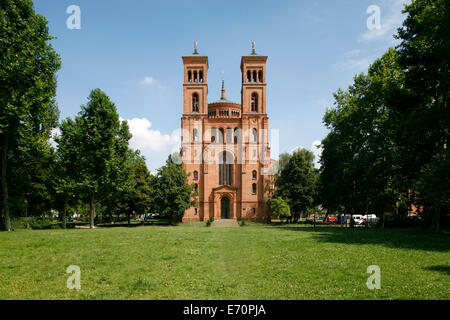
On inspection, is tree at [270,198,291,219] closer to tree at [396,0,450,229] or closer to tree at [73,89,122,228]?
tree at [396,0,450,229]

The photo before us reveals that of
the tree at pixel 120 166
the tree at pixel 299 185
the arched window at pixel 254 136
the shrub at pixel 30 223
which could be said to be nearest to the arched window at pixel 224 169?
the arched window at pixel 254 136

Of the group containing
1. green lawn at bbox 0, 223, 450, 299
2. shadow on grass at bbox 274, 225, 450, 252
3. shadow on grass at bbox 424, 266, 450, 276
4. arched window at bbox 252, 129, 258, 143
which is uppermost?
arched window at bbox 252, 129, 258, 143

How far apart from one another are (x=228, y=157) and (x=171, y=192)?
1330 cm

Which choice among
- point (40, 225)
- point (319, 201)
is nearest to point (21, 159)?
point (40, 225)

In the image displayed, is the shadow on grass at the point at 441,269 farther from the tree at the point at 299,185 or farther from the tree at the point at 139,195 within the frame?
the tree at the point at 139,195

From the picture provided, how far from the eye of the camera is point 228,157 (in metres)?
52.2

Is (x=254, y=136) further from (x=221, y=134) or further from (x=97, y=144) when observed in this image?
(x=97, y=144)

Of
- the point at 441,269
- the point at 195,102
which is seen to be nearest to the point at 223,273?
the point at 441,269

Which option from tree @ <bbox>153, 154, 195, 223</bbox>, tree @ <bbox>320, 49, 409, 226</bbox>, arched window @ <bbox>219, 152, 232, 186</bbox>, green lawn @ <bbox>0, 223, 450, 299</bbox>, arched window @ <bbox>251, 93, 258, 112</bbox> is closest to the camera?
green lawn @ <bbox>0, 223, 450, 299</bbox>

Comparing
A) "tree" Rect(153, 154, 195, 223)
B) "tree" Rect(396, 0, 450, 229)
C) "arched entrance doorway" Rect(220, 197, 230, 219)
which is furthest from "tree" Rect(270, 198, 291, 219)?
"tree" Rect(396, 0, 450, 229)

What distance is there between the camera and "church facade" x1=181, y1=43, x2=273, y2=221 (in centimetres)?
5062

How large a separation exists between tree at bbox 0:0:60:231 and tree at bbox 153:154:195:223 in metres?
21.4

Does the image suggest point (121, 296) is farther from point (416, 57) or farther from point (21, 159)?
point (21, 159)

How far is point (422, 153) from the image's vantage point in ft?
65.0
